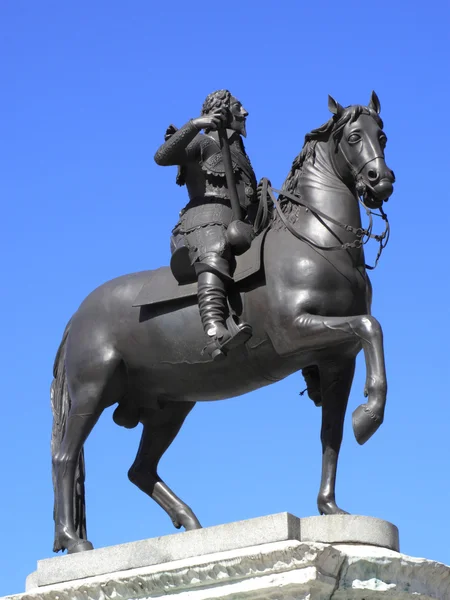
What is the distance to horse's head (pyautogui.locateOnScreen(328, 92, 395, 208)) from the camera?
385 inches

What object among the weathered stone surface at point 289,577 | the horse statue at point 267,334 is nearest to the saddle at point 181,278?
the horse statue at point 267,334

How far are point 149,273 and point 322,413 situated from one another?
190cm

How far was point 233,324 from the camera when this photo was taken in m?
9.78

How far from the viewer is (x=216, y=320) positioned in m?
9.76

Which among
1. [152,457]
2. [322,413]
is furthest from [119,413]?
[322,413]

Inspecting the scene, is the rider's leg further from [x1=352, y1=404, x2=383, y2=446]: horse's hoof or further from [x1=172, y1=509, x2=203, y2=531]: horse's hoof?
[x1=172, y1=509, x2=203, y2=531]: horse's hoof

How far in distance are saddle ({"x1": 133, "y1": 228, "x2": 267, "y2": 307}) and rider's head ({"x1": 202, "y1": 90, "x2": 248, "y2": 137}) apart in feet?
3.36

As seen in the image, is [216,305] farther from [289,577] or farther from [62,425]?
[289,577]

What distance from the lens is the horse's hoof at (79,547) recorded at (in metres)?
10.1

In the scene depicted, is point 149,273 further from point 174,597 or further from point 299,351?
point 174,597

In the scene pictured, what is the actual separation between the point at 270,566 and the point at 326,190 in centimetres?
302

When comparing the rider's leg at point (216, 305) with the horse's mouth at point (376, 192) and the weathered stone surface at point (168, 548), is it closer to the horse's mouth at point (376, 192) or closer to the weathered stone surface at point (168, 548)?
the horse's mouth at point (376, 192)

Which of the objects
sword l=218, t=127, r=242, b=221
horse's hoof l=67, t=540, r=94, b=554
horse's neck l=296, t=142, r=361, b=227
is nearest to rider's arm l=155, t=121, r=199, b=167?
sword l=218, t=127, r=242, b=221

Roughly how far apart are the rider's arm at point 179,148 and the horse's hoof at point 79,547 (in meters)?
3.07
